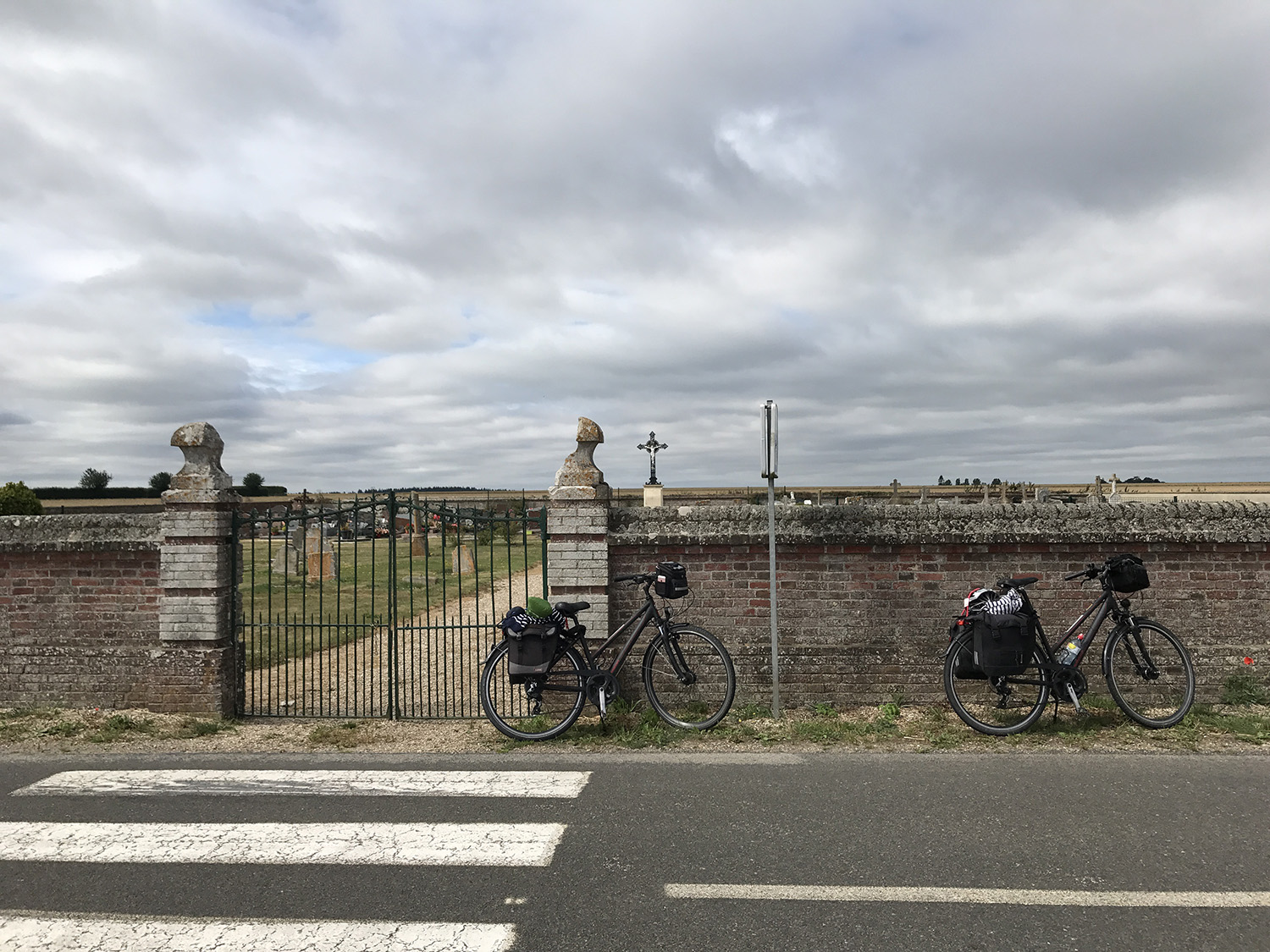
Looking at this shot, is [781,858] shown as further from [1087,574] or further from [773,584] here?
[1087,574]

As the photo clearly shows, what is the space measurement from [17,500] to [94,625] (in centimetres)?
2493

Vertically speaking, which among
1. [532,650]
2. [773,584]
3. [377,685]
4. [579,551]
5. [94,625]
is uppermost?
[579,551]

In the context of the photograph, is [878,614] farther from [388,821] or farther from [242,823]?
[242,823]

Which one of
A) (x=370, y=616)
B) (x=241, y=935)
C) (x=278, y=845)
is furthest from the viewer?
(x=370, y=616)

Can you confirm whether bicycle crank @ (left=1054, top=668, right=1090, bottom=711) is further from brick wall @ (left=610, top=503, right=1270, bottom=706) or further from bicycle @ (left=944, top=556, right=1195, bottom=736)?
brick wall @ (left=610, top=503, right=1270, bottom=706)

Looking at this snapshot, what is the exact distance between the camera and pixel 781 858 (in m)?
4.20

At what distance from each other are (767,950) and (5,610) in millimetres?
7768

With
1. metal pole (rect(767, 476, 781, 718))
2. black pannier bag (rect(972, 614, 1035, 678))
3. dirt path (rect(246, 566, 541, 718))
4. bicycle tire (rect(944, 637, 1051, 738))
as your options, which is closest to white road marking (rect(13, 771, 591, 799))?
dirt path (rect(246, 566, 541, 718))

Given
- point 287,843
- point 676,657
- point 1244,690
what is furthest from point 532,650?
point 1244,690

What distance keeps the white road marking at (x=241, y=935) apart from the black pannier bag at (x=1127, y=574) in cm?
546

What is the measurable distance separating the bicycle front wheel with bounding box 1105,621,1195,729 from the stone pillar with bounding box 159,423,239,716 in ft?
24.8

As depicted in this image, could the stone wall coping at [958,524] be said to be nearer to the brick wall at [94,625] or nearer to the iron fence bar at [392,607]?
the iron fence bar at [392,607]

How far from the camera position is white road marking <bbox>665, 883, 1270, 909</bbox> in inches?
146

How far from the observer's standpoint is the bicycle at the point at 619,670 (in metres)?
6.66
